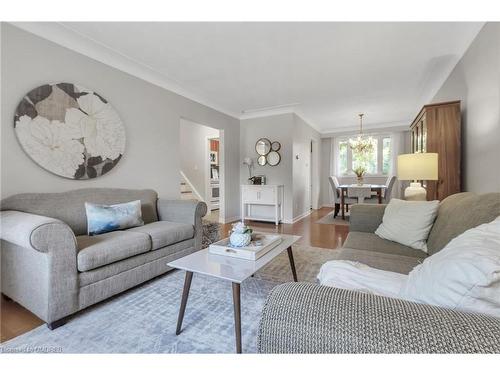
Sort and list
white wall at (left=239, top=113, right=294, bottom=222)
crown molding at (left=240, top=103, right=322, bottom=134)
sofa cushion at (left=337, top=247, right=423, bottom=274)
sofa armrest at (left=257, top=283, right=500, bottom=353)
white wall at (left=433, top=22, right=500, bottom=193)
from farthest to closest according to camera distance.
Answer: white wall at (left=239, top=113, right=294, bottom=222) → crown molding at (left=240, top=103, right=322, bottom=134) → white wall at (left=433, top=22, right=500, bottom=193) → sofa cushion at (left=337, top=247, right=423, bottom=274) → sofa armrest at (left=257, top=283, right=500, bottom=353)

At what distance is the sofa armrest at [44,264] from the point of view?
140cm

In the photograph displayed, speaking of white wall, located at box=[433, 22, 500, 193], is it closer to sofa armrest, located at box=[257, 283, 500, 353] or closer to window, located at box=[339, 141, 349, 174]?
sofa armrest, located at box=[257, 283, 500, 353]

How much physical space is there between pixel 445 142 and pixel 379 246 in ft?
5.49

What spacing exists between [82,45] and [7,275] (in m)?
2.18

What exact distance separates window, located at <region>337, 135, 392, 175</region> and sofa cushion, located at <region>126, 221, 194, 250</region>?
221 inches

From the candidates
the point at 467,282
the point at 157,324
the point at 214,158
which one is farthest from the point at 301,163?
the point at 467,282

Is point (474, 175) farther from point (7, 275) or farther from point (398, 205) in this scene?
point (7, 275)

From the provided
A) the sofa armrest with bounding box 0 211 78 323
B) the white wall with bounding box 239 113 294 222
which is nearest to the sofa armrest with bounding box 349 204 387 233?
the sofa armrest with bounding box 0 211 78 323

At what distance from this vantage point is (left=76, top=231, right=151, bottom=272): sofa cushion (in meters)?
1.58

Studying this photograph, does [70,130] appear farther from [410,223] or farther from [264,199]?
[264,199]

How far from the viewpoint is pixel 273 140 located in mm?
4902

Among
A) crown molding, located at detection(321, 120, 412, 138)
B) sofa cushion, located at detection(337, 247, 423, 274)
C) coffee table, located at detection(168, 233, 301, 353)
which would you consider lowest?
coffee table, located at detection(168, 233, 301, 353)

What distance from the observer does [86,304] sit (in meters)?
1.60
